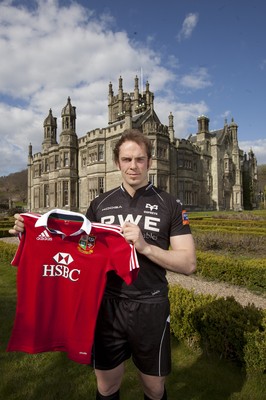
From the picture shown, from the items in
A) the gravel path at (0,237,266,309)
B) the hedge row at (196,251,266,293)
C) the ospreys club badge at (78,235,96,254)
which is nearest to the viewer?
the ospreys club badge at (78,235,96,254)

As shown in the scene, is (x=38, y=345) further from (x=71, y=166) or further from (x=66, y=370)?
(x=71, y=166)

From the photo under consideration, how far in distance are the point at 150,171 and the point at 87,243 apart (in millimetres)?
30997

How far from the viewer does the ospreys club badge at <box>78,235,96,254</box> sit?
245 centimetres

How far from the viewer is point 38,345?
2432 millimetres

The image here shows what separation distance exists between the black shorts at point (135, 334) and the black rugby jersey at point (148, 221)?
112mm

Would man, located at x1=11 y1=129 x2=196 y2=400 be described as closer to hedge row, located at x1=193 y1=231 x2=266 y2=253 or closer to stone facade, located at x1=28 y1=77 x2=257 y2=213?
hedge row, located at x1=193 y1=231 x2=266 y2=253

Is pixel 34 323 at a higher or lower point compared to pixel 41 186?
lower

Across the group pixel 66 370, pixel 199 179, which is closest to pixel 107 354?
pixel 66 370

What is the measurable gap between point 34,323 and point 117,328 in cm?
71

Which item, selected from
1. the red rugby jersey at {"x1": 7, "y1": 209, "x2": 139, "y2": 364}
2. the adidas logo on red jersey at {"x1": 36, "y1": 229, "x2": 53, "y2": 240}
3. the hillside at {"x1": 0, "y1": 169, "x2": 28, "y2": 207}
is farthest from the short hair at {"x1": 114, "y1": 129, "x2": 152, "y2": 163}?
the hillside at {"x1": 0, "y1": 169, "x2": 28, "y2": 207}

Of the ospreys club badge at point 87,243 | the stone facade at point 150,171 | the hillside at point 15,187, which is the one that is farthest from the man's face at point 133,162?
the hillside at point 15,187

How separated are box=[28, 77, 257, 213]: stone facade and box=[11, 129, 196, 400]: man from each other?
29.7 meters

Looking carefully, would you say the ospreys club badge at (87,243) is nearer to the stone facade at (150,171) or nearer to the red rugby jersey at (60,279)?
the red rugby jersey at (60,279)

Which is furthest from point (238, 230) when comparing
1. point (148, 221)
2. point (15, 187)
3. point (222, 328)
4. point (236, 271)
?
point (15, 187)
